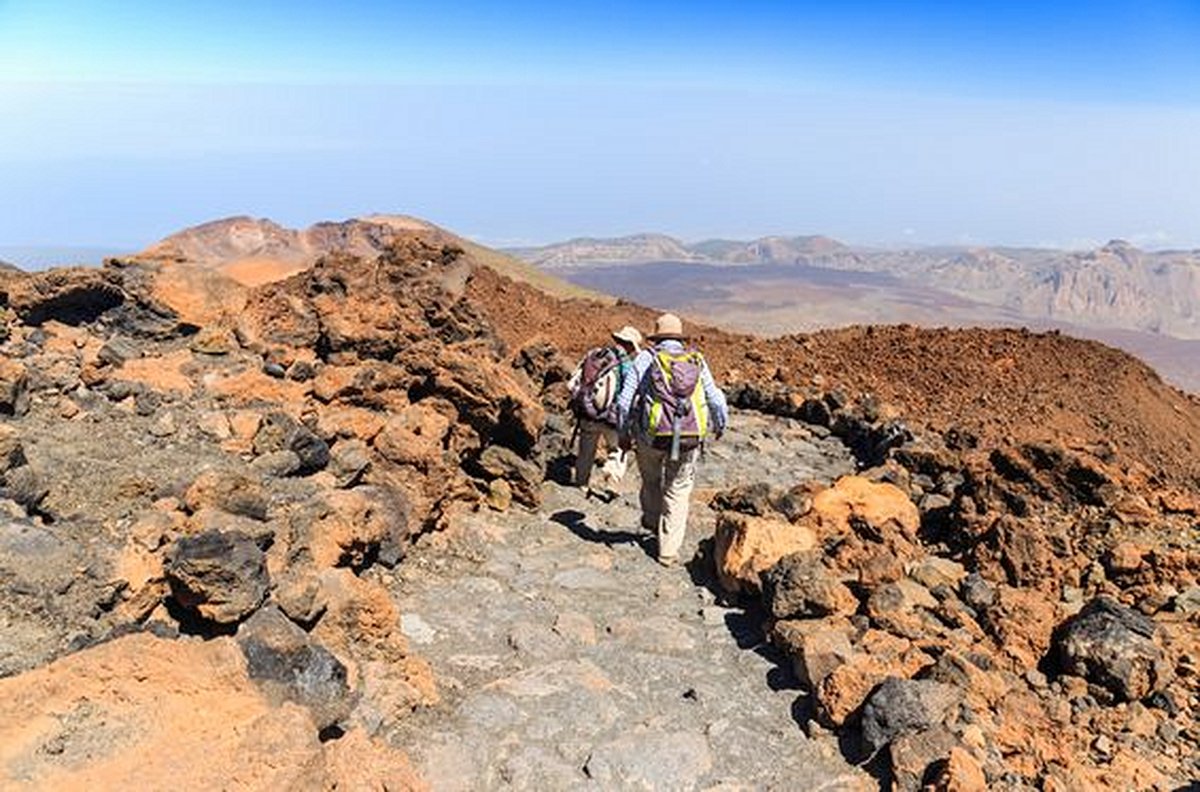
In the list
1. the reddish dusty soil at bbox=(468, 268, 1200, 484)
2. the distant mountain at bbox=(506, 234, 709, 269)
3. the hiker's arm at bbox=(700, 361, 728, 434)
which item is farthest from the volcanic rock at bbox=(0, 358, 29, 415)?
the distant mountain at bbox=(506, 234, 709, 269)

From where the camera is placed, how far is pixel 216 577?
4938mm

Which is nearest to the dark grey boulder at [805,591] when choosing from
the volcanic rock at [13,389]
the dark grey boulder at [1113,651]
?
the dark grey boulder at [1113,651]

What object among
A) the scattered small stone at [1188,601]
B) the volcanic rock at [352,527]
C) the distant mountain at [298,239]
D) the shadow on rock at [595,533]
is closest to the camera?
the volcanic rock at [352,527]

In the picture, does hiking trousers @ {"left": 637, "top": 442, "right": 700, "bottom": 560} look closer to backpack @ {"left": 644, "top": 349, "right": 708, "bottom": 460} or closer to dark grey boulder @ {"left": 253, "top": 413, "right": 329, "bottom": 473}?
backpack @ {"left": 644, "top": 349, "right": 708, "bottom": 460}

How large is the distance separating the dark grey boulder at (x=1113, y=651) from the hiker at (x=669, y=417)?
10.5ft

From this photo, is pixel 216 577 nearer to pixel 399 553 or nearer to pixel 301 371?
pixel 399 553

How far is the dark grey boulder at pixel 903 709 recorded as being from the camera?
16.2 ft

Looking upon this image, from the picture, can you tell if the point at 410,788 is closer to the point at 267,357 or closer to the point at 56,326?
the point at 267,357

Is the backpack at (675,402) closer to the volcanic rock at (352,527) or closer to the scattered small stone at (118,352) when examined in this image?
the volcanic rock at (352,527)

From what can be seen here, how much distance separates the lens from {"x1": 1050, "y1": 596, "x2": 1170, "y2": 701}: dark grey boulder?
5.58m

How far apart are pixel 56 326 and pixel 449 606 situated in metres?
5.61

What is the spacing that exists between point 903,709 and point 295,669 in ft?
10.9

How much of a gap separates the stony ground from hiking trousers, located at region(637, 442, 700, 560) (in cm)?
28

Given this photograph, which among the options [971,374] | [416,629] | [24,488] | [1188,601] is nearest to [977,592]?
[1188,601]
